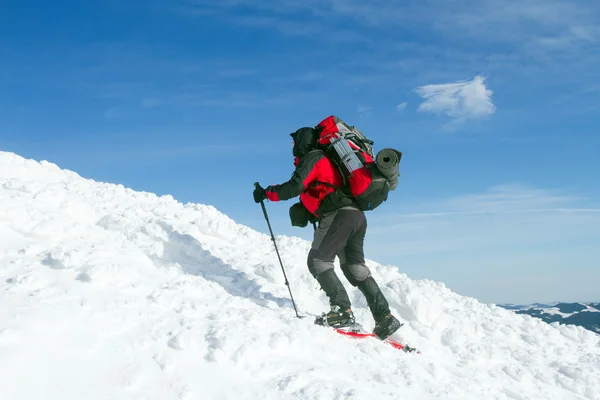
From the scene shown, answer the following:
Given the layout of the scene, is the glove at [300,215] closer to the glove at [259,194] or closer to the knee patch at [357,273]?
the glove at [259,194]

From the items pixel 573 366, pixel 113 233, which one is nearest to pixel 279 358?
pixel 573 366

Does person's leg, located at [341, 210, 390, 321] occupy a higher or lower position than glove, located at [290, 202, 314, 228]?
lower

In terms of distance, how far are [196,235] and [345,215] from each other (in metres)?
4.69

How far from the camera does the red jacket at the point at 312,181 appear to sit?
6727 mm

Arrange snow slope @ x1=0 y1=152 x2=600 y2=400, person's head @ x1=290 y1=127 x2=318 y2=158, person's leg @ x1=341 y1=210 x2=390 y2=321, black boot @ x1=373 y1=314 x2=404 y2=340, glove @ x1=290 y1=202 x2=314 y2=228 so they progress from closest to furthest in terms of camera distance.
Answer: snow slope @ x1=0 y1=152 x2=600 y2=400 < black boot @ x1=373 y1=314 x2=404 y2=340 < person's leg @ x1=341 y1=210 x2=390 y2=321 < person's head @ x1=290 y1=127 x2=318 y2=158 < glove @ x1=290 y1=202 x2=314 y2=228

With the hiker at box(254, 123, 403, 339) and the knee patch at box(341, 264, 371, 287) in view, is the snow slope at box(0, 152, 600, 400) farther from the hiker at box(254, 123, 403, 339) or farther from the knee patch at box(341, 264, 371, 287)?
the knee patch at box(341, 264, 371, 287)

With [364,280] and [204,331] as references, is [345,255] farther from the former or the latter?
[204,331]

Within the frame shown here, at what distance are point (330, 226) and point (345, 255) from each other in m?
0.52

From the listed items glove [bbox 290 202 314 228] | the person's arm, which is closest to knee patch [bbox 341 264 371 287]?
glove [bbox 290 202 314 228]

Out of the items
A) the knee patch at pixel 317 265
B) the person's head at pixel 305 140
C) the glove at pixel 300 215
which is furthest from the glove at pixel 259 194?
the knee patch at pixel 317 265

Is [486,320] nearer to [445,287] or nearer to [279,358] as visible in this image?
[445,287]

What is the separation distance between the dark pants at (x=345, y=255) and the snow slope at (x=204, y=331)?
0.70 metres

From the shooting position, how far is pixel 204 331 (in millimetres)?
5566

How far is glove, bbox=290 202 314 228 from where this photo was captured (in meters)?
7.36
